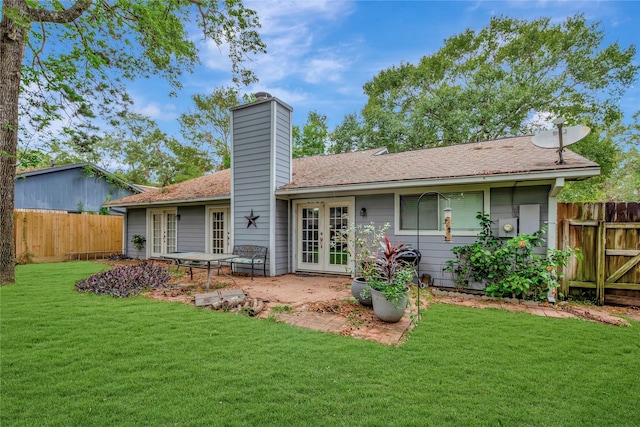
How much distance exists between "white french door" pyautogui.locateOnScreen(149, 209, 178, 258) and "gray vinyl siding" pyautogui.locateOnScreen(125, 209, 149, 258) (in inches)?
15.3

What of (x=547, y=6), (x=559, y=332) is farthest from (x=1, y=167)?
(x=547, y=6)

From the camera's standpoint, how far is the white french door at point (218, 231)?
29.8 feet

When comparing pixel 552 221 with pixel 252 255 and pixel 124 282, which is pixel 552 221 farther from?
pixel 124 282

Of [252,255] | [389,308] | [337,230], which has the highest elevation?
[337,230]

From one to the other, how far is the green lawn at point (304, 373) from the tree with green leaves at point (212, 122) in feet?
54.7

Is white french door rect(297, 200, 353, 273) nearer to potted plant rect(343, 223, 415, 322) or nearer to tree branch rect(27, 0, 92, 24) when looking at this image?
potted plant rect(343, 223, 415, 322)

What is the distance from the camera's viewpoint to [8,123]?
5488 mm

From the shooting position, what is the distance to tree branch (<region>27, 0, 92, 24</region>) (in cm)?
561

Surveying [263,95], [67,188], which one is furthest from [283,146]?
[67,188]

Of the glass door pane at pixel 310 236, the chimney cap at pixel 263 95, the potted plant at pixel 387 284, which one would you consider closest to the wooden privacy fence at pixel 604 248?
the potted plant at pixel 387 284

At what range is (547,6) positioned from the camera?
12633 mm

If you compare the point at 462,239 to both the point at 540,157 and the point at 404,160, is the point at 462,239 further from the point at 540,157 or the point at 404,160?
the point at 404,160

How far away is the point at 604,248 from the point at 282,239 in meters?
6.32

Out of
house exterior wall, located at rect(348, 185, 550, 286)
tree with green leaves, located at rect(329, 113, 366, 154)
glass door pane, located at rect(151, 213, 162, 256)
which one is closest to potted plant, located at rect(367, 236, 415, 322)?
house exterior wall, located at rect(348, 185, 550, 286)
